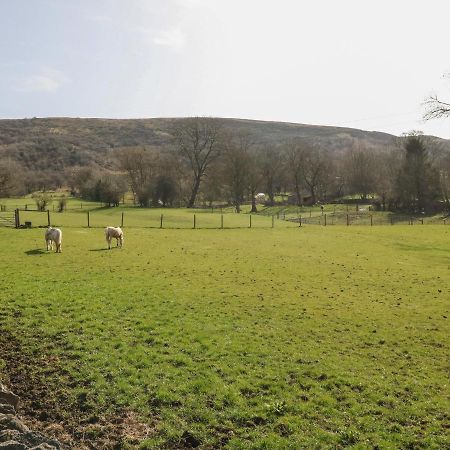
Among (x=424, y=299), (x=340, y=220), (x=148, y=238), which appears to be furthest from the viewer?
(x=340, y=220)

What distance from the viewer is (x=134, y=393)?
417 inches

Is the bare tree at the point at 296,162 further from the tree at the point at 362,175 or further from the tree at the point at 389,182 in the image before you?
the tree at the point at 389,182

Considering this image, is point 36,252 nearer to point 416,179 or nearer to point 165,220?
point 165,220

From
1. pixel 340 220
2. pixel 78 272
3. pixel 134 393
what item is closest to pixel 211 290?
pixel 78 272

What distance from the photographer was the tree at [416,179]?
3196 inches

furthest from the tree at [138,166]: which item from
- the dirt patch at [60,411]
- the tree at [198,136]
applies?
the dirt patch at [60,411]

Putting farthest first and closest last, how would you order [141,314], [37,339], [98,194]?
[98,194], [141,314], [37,339]

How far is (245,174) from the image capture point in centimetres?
9025

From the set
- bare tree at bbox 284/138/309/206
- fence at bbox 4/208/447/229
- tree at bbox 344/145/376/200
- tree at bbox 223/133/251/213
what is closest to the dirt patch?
fence at bbox 4/208/447/229

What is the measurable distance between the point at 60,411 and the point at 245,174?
8199 cm

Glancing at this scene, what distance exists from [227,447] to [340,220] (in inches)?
2707

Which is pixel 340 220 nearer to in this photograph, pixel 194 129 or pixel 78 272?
pixel 194 129

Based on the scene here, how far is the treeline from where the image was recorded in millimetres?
83062

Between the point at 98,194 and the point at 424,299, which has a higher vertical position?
the point at 98,194
